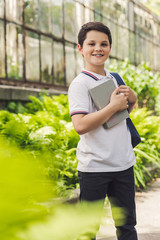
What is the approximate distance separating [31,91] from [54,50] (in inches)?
118

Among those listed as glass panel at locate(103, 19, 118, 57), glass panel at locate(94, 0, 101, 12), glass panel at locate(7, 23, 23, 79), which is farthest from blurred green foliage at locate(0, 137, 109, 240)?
glass panel at locate(103, 19, 118, 57)

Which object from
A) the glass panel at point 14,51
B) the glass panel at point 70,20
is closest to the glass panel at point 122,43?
the glass panel at point 70,20

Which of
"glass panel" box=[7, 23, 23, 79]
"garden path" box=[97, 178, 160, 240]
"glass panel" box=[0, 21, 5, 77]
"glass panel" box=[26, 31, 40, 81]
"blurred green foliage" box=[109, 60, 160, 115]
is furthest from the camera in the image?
"glass panel" box=[26, 31, 40, 81]

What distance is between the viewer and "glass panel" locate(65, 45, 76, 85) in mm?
12469

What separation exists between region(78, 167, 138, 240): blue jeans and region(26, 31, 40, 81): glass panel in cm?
783

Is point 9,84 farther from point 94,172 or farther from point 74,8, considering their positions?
point 94,172

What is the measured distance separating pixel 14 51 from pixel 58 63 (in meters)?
2.78

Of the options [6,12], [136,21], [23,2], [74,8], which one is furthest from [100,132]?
[136,21]

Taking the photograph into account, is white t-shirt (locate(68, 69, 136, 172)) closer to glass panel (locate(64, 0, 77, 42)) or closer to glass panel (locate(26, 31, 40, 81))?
glass panel (locate(26, 31, 40, 81))

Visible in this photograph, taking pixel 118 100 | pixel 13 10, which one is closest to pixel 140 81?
pixel 13 10

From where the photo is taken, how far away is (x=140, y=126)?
24.0 feet

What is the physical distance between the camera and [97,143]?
2309 millimetres

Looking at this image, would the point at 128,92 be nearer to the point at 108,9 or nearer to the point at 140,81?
the point at 140,81

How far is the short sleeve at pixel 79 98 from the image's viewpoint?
7.40ft
